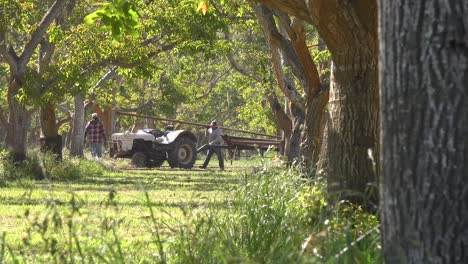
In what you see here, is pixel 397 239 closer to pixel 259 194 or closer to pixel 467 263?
pixel 467 263

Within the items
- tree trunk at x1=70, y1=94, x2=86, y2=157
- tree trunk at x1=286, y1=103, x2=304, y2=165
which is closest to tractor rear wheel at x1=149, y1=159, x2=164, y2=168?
tree trunk at x1=70, y1=94, x2=86, y2=157

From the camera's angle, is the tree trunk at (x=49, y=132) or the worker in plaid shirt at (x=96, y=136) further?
the worker in plaid shirt at (x=96, y=136)

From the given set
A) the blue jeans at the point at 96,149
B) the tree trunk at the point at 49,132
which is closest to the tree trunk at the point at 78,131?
the blue jeans at the point at 96,149

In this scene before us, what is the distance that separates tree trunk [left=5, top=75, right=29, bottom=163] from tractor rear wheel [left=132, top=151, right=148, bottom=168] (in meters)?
10.9

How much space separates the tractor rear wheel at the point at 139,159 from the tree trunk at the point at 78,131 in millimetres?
2190

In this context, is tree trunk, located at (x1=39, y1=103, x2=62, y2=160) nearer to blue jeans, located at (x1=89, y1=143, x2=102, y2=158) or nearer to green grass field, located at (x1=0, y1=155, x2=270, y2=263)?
green grass field, located at (x1=0, y1=155, x2=270, y2=263)

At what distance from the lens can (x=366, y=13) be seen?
10266mm

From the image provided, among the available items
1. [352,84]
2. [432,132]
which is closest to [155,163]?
[352,84]

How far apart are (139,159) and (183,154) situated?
5.78 feet

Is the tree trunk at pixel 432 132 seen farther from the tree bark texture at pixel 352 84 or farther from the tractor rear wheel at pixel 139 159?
the tractor rear wheel at pixel 139 159

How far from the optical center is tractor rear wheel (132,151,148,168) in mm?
38688

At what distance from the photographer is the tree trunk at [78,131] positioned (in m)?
40.1

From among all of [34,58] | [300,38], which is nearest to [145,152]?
[34,58]

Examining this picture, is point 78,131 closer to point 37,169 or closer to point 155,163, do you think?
point 155,163
